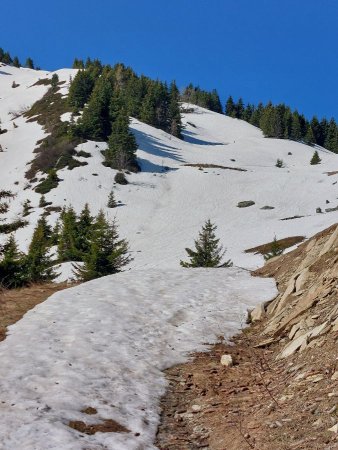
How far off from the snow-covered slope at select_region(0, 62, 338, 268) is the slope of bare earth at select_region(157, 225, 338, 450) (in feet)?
75.9

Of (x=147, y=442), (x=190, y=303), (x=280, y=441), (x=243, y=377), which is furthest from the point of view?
(x=190, y=303)

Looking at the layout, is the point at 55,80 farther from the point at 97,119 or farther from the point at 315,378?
the point at 315,378

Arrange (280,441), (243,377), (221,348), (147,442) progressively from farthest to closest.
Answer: (221,348), (243,377), (147,442), (280,441)

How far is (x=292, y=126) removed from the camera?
135m

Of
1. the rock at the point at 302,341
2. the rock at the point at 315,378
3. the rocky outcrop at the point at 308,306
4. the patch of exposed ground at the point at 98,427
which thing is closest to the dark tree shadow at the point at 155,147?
the rocky outcrop at the point at 308,306

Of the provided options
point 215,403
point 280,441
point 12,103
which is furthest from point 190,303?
point 12,103

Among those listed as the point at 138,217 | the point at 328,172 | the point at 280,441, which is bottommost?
the point at 280,441

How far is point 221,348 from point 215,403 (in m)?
2.93

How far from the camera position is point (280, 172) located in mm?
83500

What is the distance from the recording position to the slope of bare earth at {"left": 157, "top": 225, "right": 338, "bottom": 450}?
5.58 metres

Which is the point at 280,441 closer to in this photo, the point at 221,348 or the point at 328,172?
the point at 221,348

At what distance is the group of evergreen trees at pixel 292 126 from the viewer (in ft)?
433

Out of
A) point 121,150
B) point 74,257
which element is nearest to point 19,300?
point 74,257

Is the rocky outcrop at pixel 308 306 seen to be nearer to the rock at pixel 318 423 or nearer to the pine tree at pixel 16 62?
the rock at pixel 318 423
